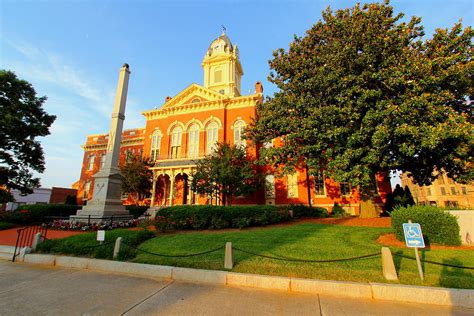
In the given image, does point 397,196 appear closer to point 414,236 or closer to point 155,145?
point 414,236

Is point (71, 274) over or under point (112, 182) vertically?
under

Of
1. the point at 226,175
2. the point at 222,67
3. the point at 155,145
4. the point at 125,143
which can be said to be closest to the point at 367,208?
the point at 226,175

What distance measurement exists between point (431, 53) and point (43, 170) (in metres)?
31.2

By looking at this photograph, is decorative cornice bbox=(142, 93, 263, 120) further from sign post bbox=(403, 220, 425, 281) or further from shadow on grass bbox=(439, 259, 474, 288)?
shadow on grass bbox=(439, 259, 474, 288)

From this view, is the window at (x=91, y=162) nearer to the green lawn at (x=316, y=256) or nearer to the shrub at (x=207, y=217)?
the shrub at (x=207, y=217)

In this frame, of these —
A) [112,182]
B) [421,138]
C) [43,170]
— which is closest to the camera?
[421,138]

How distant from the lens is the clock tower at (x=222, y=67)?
33062 millimetres

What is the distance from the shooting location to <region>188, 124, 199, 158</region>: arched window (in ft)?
87.8

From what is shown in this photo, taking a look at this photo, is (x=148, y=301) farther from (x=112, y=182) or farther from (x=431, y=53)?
(x=431, y=53)

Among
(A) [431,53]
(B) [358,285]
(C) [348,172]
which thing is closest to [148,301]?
(B) [358,285]

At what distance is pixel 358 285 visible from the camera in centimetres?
446

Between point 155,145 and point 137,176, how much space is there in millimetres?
5753

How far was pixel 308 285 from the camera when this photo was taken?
468 centimetres

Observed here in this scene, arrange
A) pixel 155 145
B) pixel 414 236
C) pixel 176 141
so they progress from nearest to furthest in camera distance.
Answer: pixel 414 236
pixel 176 141
pixel 155 145
